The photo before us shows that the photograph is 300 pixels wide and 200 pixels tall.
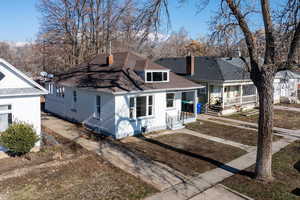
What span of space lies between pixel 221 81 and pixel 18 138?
1740 cm

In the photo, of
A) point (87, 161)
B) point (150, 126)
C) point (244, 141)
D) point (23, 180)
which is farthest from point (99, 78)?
point (244, 141)

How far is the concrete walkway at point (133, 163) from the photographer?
9031 mm

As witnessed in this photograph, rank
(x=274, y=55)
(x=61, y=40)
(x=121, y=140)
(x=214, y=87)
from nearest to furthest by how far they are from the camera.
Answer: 1. (x=274, y=55)
2. (x=121, y=140)
3. (x=214, y=87)
4. (x=61, y=40)

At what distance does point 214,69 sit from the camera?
79.5 ft

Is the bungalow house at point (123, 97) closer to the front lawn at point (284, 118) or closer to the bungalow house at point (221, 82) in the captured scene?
the bungalow house at point (221, 82)

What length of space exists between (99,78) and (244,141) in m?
10.4

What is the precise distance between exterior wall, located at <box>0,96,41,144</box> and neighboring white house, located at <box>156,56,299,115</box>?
16077 millimetres

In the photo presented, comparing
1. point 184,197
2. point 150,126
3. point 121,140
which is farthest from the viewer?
point 150,126

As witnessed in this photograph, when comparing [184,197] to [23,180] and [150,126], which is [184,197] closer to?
[23,180]

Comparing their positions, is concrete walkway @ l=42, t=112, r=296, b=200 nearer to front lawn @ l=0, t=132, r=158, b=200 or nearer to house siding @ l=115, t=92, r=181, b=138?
front lawn @ l=0, t=132, r=158, b=200

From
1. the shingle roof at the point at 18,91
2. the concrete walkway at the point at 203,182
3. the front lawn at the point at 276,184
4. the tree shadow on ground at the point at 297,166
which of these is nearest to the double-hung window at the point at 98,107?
the shingle roof at the point at 18,91

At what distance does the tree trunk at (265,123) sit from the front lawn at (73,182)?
4297mm

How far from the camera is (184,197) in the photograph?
783cm

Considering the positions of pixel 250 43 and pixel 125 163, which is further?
pixel 125 163
